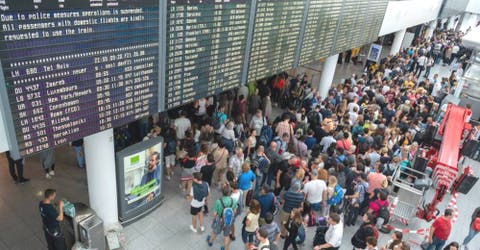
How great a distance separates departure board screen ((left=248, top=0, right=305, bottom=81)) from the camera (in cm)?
668

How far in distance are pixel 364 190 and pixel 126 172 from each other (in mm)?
4559

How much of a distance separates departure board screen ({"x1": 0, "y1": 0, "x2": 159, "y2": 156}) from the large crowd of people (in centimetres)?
220

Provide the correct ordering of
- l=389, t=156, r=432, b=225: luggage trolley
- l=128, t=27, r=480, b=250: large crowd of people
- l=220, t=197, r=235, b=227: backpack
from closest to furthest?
l=220, t=197, r=235, b=227: backpack
l=128, t=27, r=480, b=250: large crowd of people
l=389, t=156, r=432, b=225: luggage trolley

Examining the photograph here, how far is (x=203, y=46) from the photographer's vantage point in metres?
5.55

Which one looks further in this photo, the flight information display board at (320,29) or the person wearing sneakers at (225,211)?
the flight information display board at (320,29)

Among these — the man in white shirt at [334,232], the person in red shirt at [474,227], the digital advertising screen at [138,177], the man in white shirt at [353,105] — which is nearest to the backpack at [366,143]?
the man in white shirt at [353,105]

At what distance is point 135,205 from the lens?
671 centimetres

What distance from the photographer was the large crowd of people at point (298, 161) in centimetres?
604

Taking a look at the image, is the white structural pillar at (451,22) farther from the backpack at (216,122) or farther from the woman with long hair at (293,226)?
the woman with long hair at (293,226)

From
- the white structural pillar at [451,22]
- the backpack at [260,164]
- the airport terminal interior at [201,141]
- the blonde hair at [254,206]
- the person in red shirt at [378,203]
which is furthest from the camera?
the white structural pillar at [451,22]

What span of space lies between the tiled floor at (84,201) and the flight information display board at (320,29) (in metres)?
4.18

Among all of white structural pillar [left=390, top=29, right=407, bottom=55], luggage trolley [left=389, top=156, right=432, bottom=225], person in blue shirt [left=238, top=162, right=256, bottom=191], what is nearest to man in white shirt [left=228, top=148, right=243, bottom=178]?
person in blue shirt [left=238, top=162, right=256, bottom=191]

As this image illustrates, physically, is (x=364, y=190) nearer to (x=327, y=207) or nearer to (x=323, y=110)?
(x=327, y=207)

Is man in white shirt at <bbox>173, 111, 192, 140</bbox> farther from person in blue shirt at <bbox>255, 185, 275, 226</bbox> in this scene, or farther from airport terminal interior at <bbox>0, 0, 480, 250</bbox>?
person in blue shirt at <bbox>255, 185, 275, 226</bbox>
